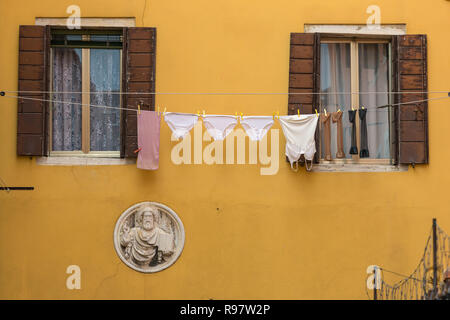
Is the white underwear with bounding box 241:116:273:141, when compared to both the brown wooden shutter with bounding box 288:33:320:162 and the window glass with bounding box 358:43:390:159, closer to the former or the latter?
the brown wooden shutter with bounding box 288:33:320:162

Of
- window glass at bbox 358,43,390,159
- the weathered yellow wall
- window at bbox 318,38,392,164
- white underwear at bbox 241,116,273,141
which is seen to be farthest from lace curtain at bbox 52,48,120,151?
window glass at bbox 358,43,390,159

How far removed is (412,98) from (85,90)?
3.92 meters

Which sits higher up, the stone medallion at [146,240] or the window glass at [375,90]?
the window glass at [375,90]

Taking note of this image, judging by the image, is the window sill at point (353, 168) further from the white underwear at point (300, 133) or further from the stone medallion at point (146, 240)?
the stone medallion at point (146, 240)

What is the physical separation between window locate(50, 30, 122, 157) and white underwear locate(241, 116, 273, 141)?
1606 millimetres

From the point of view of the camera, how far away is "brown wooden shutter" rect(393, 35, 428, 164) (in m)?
9.41

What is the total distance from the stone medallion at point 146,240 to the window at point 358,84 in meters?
2.19

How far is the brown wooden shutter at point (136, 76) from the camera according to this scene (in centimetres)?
940

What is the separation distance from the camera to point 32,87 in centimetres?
941

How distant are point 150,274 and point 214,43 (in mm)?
2833

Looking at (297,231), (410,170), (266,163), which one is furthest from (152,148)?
(410,170)

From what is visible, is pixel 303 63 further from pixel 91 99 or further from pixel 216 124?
pixel 91 99

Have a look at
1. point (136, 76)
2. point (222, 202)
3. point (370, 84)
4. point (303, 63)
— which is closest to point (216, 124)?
point (222, 202)

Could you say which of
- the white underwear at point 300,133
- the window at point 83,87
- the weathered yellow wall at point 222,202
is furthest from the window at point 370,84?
the window at point 83,87
